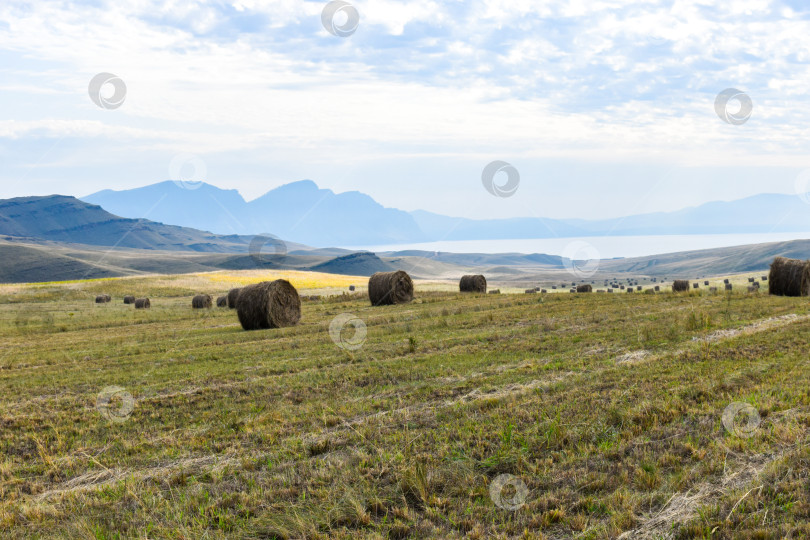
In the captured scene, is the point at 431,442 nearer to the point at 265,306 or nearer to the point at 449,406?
the point at 449,406

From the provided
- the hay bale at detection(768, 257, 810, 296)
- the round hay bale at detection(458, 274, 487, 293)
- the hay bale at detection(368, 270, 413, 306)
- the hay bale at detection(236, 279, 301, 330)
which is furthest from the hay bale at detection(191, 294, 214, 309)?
the hay bale at detection(768, 257, 810, 296)

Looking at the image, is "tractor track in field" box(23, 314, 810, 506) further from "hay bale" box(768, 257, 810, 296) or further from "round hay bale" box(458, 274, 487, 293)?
"round hay bale" box(458, 274, 487, 293)

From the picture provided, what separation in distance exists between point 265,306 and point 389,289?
10557 millimetres

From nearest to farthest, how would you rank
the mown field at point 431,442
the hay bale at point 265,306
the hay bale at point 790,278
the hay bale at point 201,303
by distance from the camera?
1. the mown field at point 431,442
2. the hay bale at point 265,306
3. the hay bale at point 790,278
4. the hay bale at point 201,303

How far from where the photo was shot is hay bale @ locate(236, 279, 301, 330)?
25484mm

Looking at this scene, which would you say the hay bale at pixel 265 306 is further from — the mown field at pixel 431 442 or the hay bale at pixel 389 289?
the mown field at pixel 431 442

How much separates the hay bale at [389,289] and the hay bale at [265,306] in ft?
28.3

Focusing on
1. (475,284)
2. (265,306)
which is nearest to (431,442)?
(265,306)

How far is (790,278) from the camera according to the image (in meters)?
28.5

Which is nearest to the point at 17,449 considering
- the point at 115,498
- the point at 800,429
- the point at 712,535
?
the point at 115,498

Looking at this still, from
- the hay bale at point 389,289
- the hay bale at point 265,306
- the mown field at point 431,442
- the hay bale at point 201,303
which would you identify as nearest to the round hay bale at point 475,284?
the hay bale at point 389,289

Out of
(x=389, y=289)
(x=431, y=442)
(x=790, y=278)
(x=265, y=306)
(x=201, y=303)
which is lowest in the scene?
(x=201, y=303)

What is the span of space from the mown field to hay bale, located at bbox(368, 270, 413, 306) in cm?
1880

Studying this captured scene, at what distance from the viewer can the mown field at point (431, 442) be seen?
5277 millimetres
